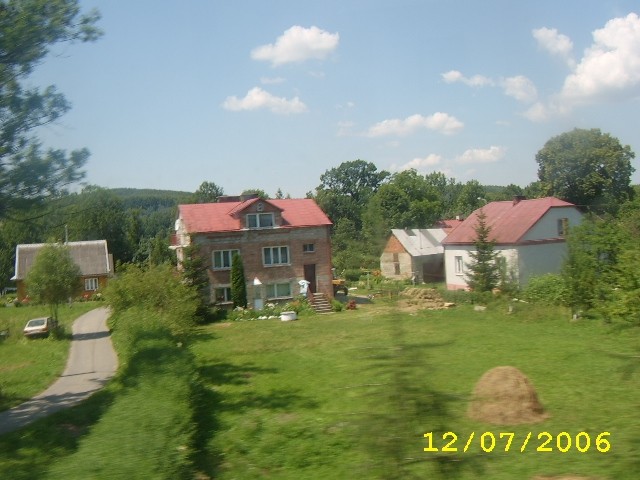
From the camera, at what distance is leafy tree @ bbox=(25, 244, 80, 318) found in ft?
106

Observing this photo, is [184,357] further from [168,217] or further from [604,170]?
[168,217]

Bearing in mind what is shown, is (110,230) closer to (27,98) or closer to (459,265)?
(459,265)

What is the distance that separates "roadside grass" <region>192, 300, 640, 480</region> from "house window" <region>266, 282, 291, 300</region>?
7.59 metres

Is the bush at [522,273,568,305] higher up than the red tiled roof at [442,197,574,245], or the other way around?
the red tiled roof at [442,197,574,245]

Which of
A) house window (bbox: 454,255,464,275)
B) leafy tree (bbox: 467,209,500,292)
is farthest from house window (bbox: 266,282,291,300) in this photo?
leafy tree (bbox: 467,209,500,292)

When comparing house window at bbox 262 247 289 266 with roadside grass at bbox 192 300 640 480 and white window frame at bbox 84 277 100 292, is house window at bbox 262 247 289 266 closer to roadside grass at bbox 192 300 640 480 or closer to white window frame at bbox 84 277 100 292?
roadside grass at bbox 192 300 640 480

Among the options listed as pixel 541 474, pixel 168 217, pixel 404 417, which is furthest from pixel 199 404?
pixel 168 217

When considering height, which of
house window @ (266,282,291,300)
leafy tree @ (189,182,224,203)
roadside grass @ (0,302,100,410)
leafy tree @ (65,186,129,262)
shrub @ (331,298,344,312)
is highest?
leafy tree @ (189,182,224,203)

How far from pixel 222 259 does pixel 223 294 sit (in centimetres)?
220

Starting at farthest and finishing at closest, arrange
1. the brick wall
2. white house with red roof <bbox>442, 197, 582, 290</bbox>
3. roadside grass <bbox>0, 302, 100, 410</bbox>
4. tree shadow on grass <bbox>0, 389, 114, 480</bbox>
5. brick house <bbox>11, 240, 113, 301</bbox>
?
brick house <bbox>11, 240, 113, 301</bbox> < the brick wall < white house with red roof <bbox>442, 197, 582, 290</bbox> < roadside grass <bbox>0, 302, 100, 410</bbox> < tree shadow on grass <bbox>0, 389, 114, 480</bbox>

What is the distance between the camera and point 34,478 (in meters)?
8.36

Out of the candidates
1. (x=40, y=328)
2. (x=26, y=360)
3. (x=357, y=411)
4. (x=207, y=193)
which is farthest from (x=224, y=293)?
(x=207, y=193)

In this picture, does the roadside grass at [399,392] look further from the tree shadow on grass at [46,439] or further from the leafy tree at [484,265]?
the tree shadow on grass at [46,439]

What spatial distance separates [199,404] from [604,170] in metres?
39.0
